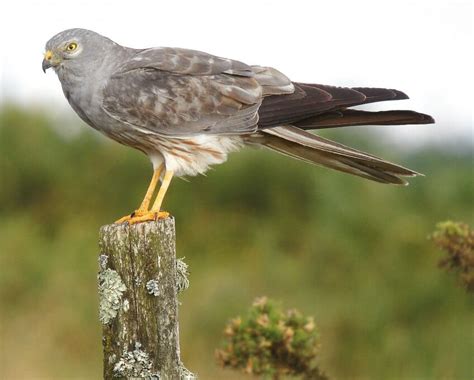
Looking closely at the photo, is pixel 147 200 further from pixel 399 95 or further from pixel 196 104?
pixel 399 95

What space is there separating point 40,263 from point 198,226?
7.39 ft

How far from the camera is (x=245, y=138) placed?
6.41 meters

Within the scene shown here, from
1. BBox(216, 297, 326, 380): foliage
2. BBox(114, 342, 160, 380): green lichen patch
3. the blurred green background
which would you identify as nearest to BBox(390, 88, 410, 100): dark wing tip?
BBox(216, 297, 326, 380): foliage

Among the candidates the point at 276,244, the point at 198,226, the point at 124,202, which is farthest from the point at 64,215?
the point at 276,244

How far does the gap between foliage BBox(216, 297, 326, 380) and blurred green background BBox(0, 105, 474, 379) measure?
10.8ft

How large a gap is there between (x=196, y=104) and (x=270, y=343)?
172 cm

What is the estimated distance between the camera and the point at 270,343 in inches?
223

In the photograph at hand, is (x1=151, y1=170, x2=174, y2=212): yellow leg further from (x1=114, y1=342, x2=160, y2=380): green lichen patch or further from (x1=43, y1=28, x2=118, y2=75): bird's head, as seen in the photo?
(x1=114, y1=342, x2=160, y2=380): green lichen patch

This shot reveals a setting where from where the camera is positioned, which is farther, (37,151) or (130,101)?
(37,151)

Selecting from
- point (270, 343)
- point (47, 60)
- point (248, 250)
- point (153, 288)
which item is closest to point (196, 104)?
point (47, 60)

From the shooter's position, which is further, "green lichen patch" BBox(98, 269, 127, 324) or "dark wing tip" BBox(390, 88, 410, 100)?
"dark wing tip" BBox(390, 88, 410, 100)

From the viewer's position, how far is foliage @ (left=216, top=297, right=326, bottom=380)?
224 inches

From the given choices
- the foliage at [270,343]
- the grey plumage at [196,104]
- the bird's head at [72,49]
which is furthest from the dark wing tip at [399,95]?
the bird's head at [72,49]

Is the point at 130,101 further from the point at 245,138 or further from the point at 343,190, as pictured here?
the point at 343,190
